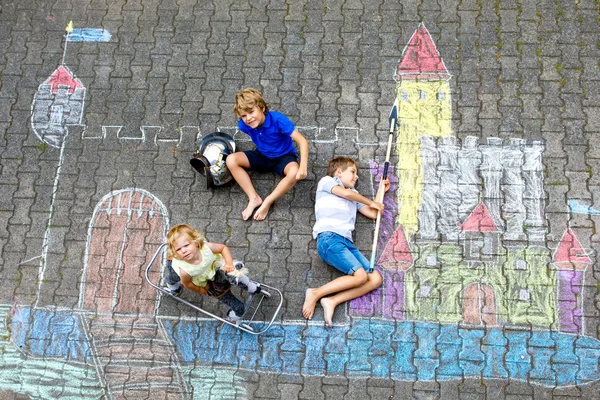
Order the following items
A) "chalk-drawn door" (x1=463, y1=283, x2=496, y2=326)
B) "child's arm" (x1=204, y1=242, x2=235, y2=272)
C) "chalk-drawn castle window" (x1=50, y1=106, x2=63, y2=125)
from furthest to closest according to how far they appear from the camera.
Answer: "chalk-drawn castle window" (x1=50, y1=106, x2=63, y2=125) → "chalk-drawn door" (x1=463, y1=283, x2=496, y2=326) → "child's arm" (x1=204, y1=242, x2=235, y2=272)

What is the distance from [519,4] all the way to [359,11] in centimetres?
173

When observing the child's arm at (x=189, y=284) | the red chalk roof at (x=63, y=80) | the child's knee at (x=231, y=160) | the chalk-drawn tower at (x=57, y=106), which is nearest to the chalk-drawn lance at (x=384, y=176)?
the child's knee at (x=231, y=160)

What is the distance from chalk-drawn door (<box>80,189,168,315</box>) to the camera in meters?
5.82

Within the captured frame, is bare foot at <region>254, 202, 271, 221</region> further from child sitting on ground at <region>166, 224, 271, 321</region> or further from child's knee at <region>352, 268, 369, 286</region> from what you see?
child's knee at <region>352, 268, 369, 286</region>

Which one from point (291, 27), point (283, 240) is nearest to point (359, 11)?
point (291, 27)

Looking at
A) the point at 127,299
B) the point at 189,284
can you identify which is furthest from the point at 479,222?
the point at 127,299

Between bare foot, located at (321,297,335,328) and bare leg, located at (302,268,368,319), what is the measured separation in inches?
2.5

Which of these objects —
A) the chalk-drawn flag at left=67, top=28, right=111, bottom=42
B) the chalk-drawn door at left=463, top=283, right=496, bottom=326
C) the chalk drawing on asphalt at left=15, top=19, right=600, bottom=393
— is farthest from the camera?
the chalk-drawn flag at left=67, top=28, right=111, bottom=42

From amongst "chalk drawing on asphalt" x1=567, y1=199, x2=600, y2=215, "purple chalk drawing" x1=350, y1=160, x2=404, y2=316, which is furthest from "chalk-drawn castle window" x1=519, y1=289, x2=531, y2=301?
"purple chalk drawing" x1=350, y1=160, x2=404, y2=316

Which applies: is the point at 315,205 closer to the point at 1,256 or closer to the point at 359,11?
the point at 359,11

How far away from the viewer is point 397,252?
5.79 metres

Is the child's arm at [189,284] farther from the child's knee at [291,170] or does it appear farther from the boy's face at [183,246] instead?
the child's knee at [291,170]

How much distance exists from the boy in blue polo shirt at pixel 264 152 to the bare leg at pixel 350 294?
105 centimetres

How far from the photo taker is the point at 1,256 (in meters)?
6.03
